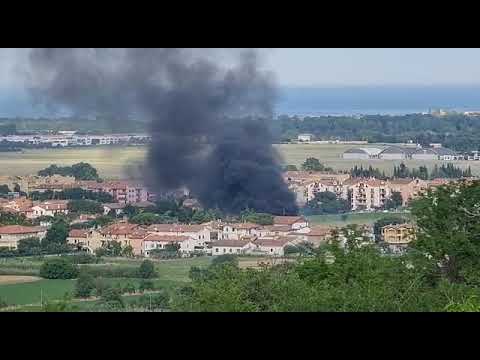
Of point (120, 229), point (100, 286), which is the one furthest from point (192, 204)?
point (100, 286)

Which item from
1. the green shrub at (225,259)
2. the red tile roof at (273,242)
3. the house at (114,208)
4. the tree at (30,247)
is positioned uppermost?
the house at (114,208)

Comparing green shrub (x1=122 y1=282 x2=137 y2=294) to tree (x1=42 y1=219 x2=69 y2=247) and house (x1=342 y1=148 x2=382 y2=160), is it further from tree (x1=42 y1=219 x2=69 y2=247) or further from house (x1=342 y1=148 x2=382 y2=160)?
house (x1=342 y1=148 x2=382 y2=160)

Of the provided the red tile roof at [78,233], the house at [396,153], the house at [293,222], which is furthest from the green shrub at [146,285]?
the house at [396,153]

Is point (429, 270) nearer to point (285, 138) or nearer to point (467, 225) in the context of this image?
point (467, 225)

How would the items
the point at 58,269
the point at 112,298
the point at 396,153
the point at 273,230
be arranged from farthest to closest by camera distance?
the point at 396,153
the point at 273,230
the point at 58,269
the point at 112,298

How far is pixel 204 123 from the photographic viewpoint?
20.2ft

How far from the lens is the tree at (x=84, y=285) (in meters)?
5.46

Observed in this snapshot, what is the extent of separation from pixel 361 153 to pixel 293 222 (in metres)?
0.72

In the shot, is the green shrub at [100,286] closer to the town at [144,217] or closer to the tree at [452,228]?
the town at [144,217]

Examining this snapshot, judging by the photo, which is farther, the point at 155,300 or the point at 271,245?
the point at 271,245

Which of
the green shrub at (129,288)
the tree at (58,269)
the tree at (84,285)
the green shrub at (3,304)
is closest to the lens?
the green shrub at (3,304)

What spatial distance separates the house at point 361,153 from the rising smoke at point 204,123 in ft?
1.72

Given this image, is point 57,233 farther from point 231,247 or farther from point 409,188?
point 409,188
